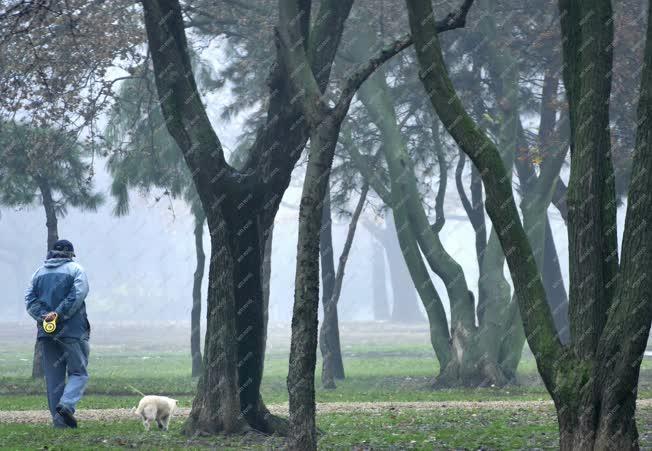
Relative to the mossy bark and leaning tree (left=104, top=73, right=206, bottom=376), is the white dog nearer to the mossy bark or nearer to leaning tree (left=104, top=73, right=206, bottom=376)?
the mossy bark

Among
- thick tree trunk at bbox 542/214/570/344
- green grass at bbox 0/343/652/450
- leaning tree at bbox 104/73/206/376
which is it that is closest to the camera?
green grass at bbox 0/343/652/450

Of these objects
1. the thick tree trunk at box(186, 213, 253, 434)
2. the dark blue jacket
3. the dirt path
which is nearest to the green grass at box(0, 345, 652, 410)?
the dirt path

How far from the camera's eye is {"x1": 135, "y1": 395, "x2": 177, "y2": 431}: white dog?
A: 41.9 ft

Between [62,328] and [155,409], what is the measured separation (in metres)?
1.41

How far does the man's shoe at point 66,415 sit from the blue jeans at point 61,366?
52 mm

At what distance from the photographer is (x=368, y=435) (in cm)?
1253

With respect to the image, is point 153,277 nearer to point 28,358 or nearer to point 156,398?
point 28,358

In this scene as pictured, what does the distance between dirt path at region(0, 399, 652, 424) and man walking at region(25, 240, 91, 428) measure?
5.51 ft

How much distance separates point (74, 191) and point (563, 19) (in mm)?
18819

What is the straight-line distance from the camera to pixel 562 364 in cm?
901

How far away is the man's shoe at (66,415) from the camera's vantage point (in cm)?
1233

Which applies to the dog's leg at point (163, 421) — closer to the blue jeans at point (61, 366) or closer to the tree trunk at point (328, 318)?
Answer: the blue jeans at point (61, 366)

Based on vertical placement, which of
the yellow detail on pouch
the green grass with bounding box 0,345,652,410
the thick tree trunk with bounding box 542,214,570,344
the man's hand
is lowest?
the green grass with bounding box 0,345,652,410

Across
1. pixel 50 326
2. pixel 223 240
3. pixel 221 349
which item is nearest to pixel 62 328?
pixel 50 326
